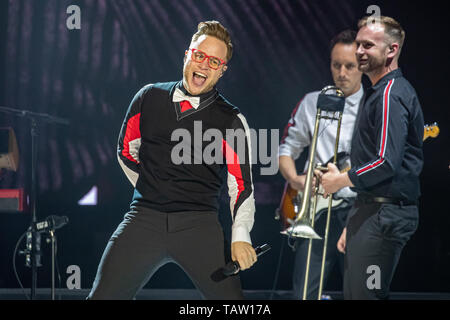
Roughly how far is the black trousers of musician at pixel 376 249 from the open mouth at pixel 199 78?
3.78 feet

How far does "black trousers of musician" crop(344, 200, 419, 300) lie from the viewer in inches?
119

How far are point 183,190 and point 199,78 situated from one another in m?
0.59

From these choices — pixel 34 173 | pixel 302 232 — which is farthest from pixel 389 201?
pixel 34 173

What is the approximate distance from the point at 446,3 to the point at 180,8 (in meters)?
2.66

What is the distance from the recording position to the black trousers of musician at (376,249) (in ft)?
9.91

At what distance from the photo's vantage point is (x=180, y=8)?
18.5 feet

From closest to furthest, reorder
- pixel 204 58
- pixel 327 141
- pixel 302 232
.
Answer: pixel 204 58 < pixel 302 232 < pixel 327 141

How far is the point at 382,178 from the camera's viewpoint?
2.99 meters

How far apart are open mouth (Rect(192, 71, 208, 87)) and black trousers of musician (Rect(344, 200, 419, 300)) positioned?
115cm

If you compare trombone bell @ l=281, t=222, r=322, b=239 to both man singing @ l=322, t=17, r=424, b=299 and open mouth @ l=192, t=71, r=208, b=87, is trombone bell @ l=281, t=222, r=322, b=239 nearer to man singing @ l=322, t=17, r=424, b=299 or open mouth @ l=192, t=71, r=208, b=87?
man singing @ l=322, t=17, r=424, b=299

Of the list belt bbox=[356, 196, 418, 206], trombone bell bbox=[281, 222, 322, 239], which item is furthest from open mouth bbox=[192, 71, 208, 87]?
trombone bell bbox=[281, 222, 322, 239]

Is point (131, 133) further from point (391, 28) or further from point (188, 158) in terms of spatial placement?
point (391, 28)
